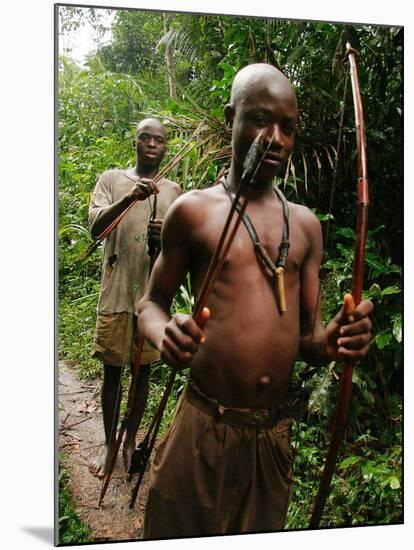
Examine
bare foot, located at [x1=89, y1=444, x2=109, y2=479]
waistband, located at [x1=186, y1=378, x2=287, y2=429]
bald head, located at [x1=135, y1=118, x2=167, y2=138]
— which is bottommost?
bare foot, located at [x1=89, y1=444, x2=109, y2=479]

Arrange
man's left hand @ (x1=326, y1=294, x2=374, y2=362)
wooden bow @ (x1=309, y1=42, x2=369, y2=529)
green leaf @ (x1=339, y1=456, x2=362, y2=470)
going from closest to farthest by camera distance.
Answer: man's left hand @ (x1=326, y1=294, x2=374, y2=362) → wooden bow @ (x1=309, y1=42, x2=369, y2=529) → green leaf @ (x1=339, y1=456, x2=362, y2=470)

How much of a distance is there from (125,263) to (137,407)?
1.35 feet

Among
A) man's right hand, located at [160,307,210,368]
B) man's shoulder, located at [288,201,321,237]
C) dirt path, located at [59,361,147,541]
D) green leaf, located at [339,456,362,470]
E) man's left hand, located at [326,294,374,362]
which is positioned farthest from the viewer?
green leaf, located at [339,456,362,470]

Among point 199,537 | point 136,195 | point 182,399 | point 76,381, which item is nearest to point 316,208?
point 136,195

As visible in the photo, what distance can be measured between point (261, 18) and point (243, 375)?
1.09 meters

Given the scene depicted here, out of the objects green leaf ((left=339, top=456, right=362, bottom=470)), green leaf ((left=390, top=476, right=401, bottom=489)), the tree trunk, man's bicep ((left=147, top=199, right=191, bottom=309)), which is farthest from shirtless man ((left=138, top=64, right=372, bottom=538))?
green leaf ((left=390, top=476, right=401, bottom=489))

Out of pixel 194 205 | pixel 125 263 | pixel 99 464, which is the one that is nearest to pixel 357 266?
pixel 194 205

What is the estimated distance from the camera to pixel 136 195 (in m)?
2.06

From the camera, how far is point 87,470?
2051 millimetres

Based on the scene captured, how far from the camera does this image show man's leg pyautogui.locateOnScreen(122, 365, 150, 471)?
82.3 inches

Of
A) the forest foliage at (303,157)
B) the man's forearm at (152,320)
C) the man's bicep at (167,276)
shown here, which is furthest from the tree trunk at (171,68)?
the man's forearm at (152,320)

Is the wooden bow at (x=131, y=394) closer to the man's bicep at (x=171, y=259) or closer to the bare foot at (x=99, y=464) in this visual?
the bare foot at (x=99, y=464)

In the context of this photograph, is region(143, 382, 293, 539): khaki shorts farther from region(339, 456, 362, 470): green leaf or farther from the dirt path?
region(339, 456, 362, 470): green leaf

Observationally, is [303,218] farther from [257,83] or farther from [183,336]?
[183,336]
